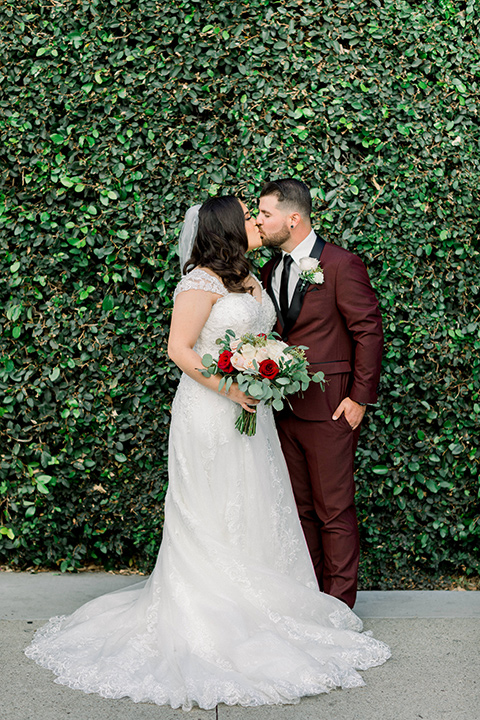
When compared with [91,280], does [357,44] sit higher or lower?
higher

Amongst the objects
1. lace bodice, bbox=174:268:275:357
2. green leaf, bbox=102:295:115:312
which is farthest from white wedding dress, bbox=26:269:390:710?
green leaf, bbox=102:295:115:312

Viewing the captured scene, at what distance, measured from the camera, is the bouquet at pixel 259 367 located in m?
3.36

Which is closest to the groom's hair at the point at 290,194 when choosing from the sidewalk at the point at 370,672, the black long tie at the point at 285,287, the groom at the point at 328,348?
the groom at the point at 328,348

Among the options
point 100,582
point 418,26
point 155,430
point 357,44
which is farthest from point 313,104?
point 100,582

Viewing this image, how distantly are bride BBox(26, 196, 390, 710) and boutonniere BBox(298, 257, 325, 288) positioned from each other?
0.74ft

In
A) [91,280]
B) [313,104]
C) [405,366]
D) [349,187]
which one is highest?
[313,104]

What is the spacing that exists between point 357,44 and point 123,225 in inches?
66.0

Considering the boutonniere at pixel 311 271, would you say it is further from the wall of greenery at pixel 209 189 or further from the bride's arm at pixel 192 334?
the wall of greenery at pixel 209 189

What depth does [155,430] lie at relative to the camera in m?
4.61

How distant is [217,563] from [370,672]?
2.67 ft

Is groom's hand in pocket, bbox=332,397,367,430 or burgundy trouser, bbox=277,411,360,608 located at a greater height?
groom's hand in pocket, bbox=332,397,367,430

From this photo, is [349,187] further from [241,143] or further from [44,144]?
[44,144]

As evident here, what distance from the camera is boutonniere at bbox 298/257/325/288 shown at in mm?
3783

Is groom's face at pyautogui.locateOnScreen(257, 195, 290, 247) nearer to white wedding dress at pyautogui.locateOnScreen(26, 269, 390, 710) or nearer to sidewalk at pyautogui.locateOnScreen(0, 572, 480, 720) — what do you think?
white wedding dress at pyautogui.locateOnScreen(26, 269, 390, 710)
